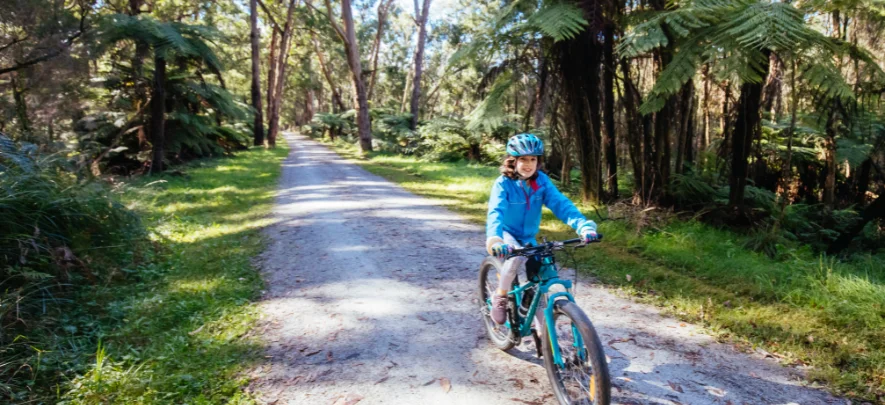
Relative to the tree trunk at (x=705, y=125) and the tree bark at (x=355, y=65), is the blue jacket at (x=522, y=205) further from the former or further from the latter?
the tree bark at (x=355, y=65)

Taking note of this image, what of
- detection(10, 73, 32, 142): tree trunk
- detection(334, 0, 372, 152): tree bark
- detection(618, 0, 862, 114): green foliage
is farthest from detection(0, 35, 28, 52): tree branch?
detection(334, 0, 372, 152): tree bark

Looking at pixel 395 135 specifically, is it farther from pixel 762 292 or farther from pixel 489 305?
pixel 489 305

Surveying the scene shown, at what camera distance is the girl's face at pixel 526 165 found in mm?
3455

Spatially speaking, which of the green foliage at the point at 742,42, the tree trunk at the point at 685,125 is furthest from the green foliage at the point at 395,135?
the green foliage at the point at 742,42

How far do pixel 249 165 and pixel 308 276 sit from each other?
13350mm

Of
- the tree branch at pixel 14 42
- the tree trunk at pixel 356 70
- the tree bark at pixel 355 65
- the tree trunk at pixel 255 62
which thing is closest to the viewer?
the tree branch at pixel 14 42

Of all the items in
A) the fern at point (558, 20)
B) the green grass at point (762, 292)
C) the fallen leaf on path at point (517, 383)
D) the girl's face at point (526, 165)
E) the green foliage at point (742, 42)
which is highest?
the fern at point (558, 20)

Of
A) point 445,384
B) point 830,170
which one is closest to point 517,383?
point 445,384

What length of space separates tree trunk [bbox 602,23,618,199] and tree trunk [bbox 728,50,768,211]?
2018 millimetres

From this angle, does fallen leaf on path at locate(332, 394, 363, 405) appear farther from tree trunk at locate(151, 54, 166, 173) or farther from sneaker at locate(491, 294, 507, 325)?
tree trunk at locate(151, 54, 166, 173)

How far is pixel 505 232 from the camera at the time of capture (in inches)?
141

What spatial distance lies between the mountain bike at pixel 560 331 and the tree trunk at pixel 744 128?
217 inches

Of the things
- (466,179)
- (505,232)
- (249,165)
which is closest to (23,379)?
(505,232)

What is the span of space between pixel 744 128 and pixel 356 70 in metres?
17.3
